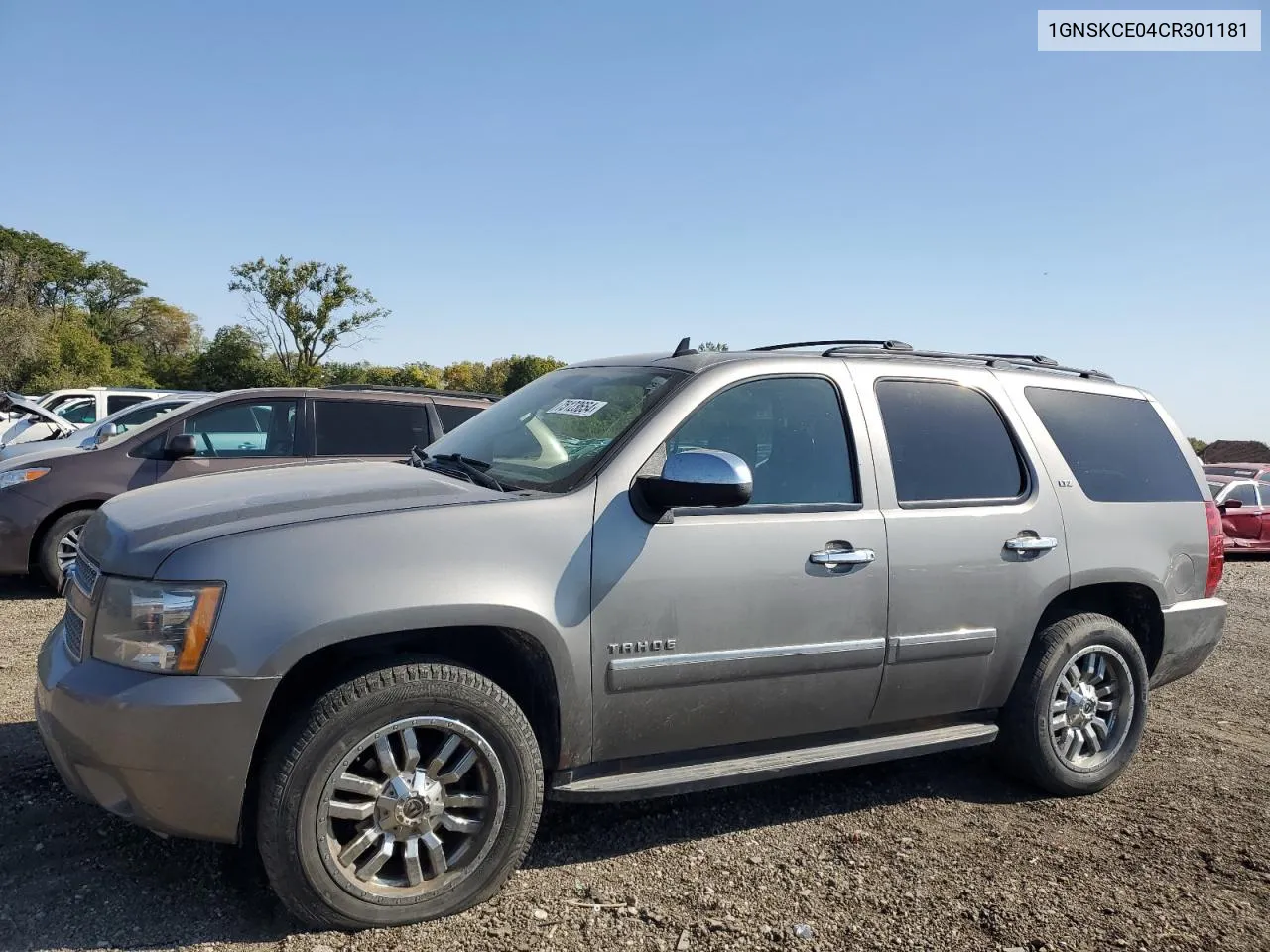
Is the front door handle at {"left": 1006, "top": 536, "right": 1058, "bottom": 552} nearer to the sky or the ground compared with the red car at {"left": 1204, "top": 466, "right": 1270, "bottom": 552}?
nearer to the sky

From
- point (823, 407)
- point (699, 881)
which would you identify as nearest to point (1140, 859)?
point (699, 881)

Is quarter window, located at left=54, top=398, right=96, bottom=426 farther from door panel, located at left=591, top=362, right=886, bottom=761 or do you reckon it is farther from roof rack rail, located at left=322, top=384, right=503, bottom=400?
door panel, located at left=591, top=362, right=886, bottom=761

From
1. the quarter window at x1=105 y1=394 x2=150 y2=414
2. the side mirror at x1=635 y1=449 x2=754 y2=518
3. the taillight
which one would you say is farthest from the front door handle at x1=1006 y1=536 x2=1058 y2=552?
the quarter window at x1=105 y1=394 x2=150 y2=414

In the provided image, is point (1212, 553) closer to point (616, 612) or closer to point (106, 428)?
point (616, 612)

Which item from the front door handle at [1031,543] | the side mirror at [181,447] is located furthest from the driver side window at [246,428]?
the front door handle at [1031,543]

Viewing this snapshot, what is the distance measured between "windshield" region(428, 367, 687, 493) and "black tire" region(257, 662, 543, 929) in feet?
2.55

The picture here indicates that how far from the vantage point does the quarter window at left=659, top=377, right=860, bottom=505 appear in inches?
137

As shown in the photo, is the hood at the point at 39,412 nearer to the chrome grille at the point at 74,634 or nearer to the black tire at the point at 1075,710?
the chrome grille at the point at 74,634

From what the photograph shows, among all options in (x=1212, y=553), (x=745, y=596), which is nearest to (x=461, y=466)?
(x=745, y=596)

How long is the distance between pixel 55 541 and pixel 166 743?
5.59 meters

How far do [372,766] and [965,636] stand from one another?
2307 millimetres

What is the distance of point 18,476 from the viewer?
7.06 meters

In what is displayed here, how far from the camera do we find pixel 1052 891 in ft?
10.5

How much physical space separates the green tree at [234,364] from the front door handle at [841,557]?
41.3 metres
